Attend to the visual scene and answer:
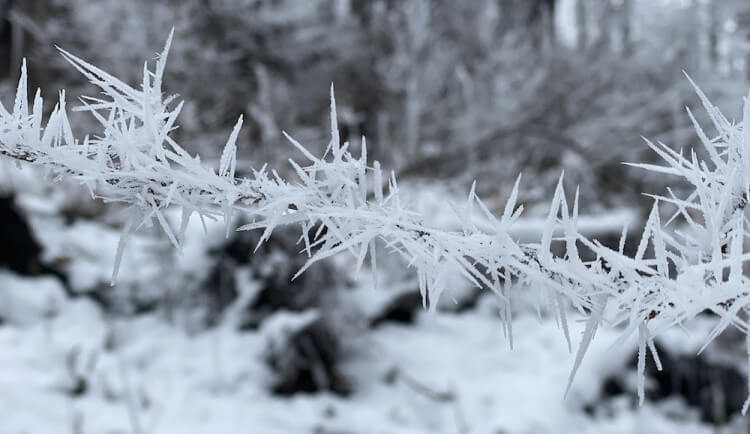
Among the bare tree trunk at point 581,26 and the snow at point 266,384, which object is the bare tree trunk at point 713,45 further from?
the snow at point 266,384

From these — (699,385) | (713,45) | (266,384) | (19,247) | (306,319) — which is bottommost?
(699,385)

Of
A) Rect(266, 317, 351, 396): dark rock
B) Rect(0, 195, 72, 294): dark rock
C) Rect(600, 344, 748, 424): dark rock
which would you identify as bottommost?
Rect(600, 344, 748, 424): dark rock

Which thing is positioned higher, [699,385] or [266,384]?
[266,384]

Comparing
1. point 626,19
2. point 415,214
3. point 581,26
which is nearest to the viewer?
point 415,214

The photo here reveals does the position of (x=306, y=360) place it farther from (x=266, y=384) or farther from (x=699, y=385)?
(x=699, y=385)

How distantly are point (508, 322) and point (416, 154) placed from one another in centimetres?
307

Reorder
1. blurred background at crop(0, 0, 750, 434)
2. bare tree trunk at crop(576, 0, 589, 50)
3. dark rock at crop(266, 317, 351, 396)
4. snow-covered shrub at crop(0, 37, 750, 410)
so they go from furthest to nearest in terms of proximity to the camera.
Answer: bare tree trunk at crop(576, 0, 589, 50) < dark rock at crop(266, 317, 351, 396) < blurred background at crop(0, 0, 750, 434) < snow-covered shrub at crop(0, 37, 750, 410)

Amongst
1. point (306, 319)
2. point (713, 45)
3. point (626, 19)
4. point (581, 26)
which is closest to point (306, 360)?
point (306, 319)

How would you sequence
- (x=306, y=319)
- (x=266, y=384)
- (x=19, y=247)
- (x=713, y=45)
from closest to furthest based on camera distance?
(x=266, y=384), (x=306, y=319), (x=19, y=247), (x=713, y=45)

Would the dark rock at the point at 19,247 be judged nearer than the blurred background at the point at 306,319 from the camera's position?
No

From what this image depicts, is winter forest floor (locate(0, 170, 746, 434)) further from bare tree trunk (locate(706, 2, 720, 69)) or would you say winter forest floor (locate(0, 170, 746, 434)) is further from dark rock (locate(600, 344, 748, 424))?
bare tree trunk (locate(706, 2, 720, 69))

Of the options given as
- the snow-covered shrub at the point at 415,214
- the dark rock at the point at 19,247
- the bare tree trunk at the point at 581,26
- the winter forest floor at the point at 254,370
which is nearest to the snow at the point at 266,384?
the winter forest floor at the point at 254,370

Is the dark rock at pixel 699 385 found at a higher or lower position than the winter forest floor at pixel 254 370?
lower

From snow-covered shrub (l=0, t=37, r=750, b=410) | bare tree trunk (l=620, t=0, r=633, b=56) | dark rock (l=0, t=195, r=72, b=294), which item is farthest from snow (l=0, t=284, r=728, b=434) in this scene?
bare tree trunk (l=620, t=0, r=633, b=56)
